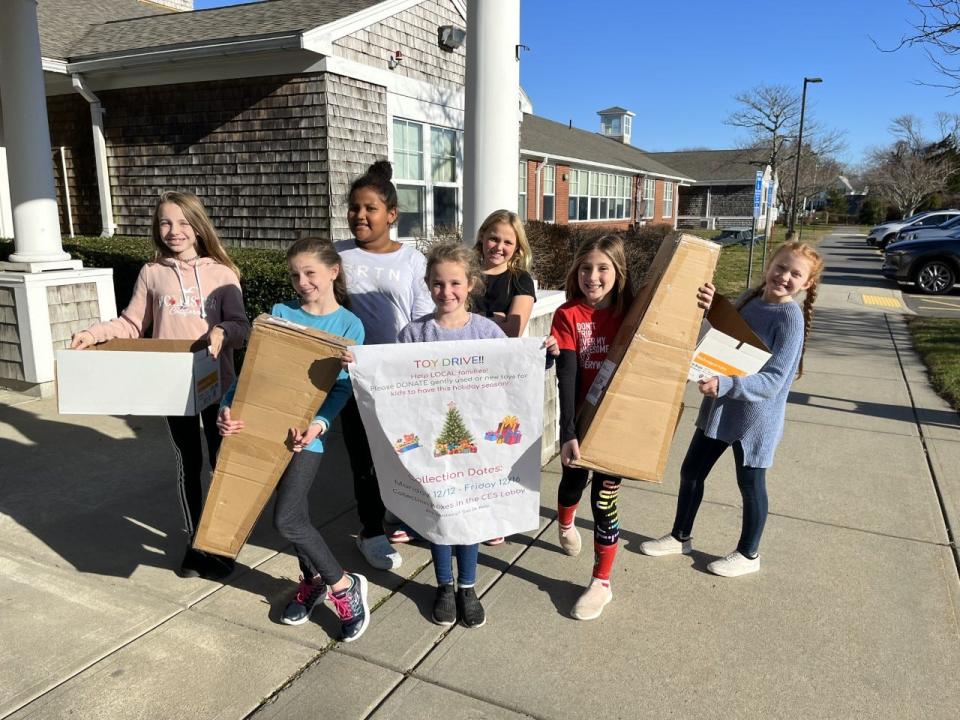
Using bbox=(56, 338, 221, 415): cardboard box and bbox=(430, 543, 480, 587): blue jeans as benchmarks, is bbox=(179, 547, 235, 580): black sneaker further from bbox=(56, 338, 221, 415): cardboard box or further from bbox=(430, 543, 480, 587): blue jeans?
bbox=(430, 543, 480, 587): blue jeans

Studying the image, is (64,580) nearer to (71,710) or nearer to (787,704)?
(71,710)

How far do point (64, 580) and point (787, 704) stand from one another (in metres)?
3.09

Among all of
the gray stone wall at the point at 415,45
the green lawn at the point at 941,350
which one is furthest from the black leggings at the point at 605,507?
the gray stone wall at the point at 415,45

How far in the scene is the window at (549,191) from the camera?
2142 cm

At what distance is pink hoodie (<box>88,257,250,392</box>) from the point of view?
298cm

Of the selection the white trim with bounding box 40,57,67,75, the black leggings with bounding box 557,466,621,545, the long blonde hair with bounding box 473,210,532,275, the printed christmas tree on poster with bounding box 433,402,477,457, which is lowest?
the black leggings with bounding box 557,466,621,545

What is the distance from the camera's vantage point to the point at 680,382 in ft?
8.72

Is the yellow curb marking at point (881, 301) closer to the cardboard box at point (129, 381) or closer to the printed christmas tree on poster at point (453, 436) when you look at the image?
the printed christmas tree on poster at point (453, 436)

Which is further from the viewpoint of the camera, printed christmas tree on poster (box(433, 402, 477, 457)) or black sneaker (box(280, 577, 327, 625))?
black sneaker (box(280, 577, 327, 625))

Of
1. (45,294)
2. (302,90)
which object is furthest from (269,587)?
(302,90)

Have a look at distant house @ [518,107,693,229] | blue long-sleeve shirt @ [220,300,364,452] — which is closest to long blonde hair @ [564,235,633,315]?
blue long-sleeve shirt @ [220,300,364,452]

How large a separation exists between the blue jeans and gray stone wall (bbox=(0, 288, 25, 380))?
5.01 meters

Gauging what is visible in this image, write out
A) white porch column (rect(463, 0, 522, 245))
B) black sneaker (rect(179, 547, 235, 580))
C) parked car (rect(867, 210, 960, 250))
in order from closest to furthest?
black sneaker (rect(179, 547, 235, 580)) → white porch column (rect(463, 0, 522, 245)) → parked car (rect(867, 210, 960, 250))

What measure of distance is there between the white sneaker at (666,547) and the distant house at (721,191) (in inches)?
1837
